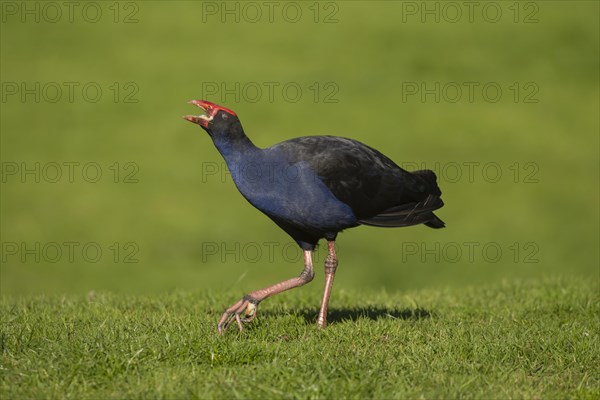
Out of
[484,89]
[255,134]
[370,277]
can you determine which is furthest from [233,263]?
[484,89]

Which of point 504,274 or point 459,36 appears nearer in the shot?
point 504,274

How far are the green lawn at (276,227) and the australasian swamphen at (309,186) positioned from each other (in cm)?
64

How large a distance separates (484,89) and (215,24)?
7391 mm

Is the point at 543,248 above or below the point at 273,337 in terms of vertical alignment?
below

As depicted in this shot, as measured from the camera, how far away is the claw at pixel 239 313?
693cm

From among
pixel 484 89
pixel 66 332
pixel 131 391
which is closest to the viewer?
pixel 131 391

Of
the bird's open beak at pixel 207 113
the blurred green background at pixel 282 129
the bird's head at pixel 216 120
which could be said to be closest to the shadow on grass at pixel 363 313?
the bird's head at pixel 216 120

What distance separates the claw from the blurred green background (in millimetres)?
6052

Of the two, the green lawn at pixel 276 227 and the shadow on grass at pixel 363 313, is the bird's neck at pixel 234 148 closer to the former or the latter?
the green lawn at pixel 276 227

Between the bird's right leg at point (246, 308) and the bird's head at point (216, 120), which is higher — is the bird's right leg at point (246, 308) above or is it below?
below

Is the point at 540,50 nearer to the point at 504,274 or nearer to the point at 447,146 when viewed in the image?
the point at 447,146

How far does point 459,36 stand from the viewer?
23562mm

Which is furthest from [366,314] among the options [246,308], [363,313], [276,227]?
[276,227]

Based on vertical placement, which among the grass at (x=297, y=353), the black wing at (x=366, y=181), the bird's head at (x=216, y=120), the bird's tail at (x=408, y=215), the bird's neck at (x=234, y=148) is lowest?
the grass at (x=297, y=353)
